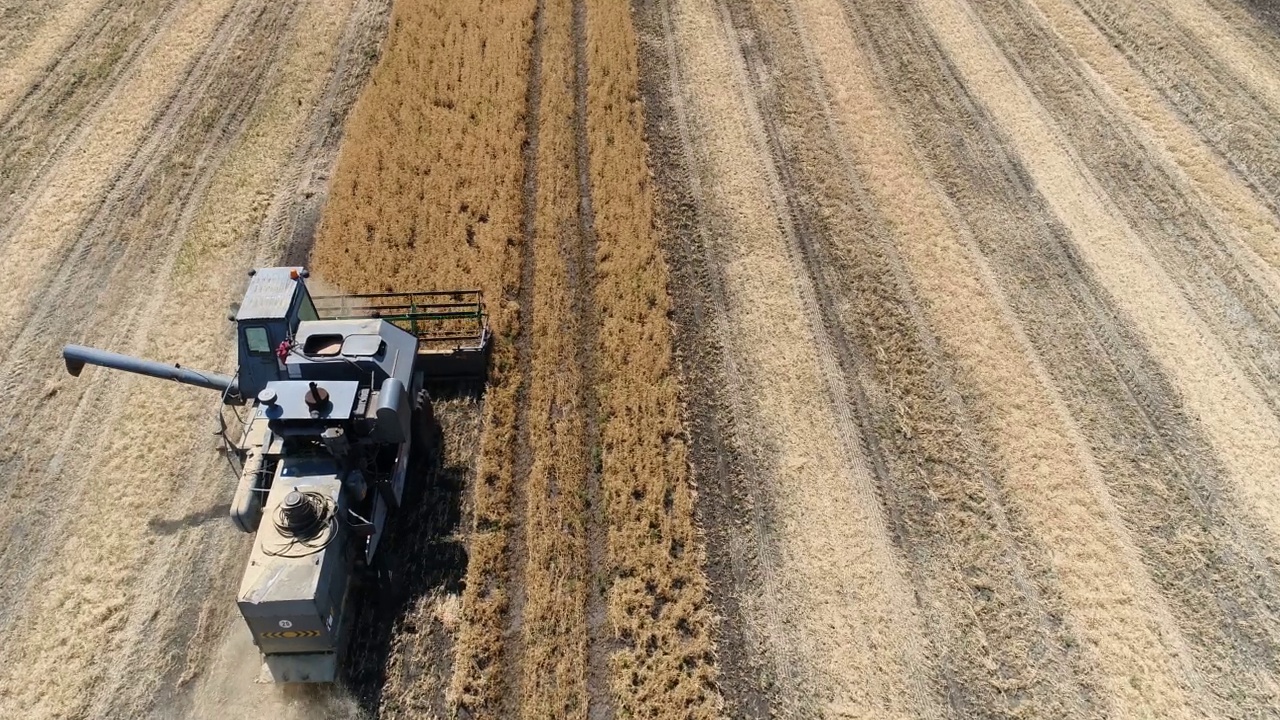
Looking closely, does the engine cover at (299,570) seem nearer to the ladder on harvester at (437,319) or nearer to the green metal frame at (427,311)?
the ladder on harvester at (437,319)

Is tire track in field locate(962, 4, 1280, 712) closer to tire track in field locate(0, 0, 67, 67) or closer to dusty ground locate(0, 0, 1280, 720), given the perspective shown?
dusty ground locate(0, 0, 1280, 720)

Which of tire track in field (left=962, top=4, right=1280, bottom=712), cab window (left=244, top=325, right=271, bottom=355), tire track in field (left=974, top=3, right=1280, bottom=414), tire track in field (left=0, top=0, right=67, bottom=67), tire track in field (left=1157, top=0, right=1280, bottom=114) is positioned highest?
tire track in field (left=0, top=0, right=67, bottom=67)

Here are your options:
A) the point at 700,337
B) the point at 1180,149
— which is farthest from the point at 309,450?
the point at 1180,149

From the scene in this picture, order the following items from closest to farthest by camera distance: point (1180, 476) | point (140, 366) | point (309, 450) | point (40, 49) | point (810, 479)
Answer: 1. point (309, 450)
2. point (140, 366)
3. point (810, 479)
4. point (1180, 476)
5. point (40, 49)

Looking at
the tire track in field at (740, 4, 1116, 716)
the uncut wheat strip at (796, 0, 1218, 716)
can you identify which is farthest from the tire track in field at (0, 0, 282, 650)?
the uncut wheat strip at (796, 0, 1218, 716)

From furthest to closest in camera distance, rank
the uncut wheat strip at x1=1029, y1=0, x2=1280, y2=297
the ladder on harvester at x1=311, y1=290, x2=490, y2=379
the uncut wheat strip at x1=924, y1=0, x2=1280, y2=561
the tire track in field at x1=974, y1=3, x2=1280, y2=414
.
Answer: the uncut wheat strip at x1=1029, y1=0, x2=1280, y2=297
the tire track in field at x1=974, y1=3, x2=1280, y2=414
the ladder on harvester at x1=311, y1=290, x2=490, y2=379
the uncut wheat strip at x1=924, y1=0, x2=1280, y2=561

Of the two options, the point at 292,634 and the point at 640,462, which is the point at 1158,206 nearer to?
the point at 640,462

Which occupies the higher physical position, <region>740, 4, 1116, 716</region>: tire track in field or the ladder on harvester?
the ladder on harvester
